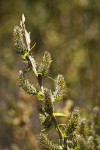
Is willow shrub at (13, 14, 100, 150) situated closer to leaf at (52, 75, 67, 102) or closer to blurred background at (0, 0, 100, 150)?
leaf at (52, 75, 67, 102)

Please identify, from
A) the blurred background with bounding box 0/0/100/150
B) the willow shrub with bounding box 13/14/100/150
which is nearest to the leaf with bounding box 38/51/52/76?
the willow shrub with bounding box 13/14/100/150

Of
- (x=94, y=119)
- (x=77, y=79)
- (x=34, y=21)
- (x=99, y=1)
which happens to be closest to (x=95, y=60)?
(x=77, y=79)

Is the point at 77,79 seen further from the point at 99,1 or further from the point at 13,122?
the point at 13,122

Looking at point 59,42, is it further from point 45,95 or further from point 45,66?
point 45,95

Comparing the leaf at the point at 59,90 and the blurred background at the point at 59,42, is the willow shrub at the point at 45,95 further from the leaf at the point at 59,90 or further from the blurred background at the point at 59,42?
the blurred background at the point at 59,42

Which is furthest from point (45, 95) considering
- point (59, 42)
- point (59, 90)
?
point (59, 42)

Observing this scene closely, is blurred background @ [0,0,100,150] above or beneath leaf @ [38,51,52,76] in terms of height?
above

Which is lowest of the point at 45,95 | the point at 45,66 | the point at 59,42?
the point at 45,95

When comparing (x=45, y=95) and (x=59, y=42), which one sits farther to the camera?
(x=59, y=42)

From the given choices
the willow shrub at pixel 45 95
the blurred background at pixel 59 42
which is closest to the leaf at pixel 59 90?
the willow shrub at pixel 45 95
